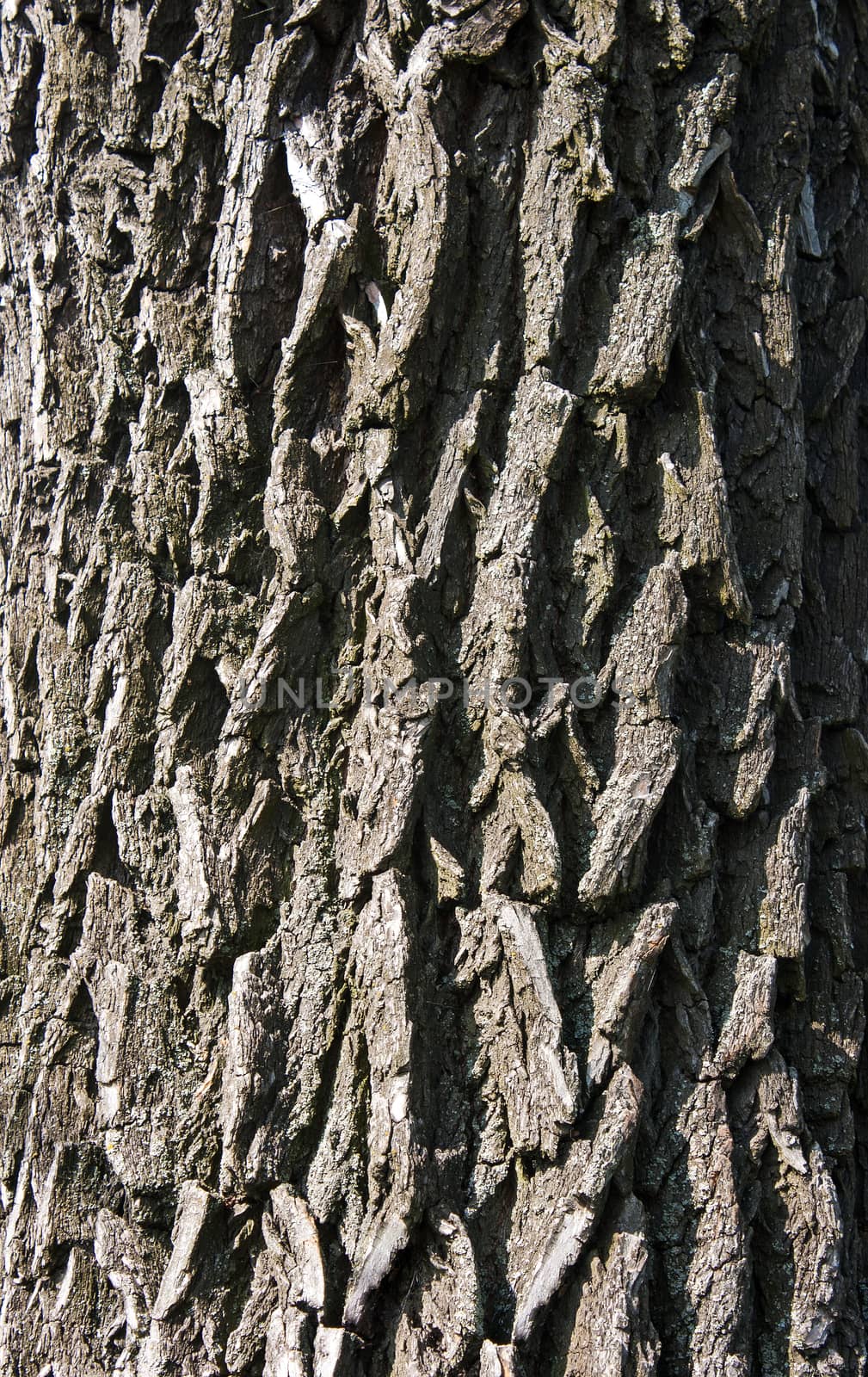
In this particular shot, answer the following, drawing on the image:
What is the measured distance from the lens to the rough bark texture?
4.96ft

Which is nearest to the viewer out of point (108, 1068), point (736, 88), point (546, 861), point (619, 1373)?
point (619, 1373)

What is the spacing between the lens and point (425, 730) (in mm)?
1587

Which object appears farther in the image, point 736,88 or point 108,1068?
point 736,88

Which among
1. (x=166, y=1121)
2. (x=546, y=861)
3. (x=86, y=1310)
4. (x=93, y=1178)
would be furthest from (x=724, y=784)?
(x=86, y=1310)

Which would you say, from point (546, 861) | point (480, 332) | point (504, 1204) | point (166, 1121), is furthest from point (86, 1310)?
point (480, 332)

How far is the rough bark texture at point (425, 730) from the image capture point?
1511 mm

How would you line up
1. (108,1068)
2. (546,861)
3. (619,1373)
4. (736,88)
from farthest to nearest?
(736,88), (108,1068), (546,861), (619,1373)

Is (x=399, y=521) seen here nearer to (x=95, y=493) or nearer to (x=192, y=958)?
(x=95, y=493)

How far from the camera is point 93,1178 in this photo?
65.8 inches

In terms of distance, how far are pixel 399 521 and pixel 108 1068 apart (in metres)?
0.97

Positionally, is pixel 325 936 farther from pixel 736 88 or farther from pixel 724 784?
pixel 736 88

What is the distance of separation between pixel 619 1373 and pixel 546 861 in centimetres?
68

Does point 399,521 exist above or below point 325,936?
above

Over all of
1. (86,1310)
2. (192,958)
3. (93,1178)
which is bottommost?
(86,1310)
